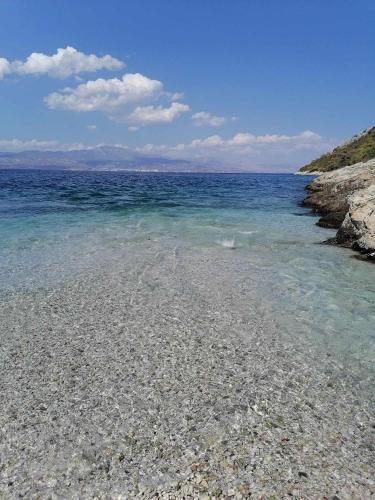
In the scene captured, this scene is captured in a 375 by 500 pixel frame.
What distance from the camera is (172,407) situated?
6.05 meters

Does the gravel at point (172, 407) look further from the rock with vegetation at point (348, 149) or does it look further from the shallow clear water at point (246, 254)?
the rock with vegetation at point (348, 149)

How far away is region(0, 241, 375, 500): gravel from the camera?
470 centimetres

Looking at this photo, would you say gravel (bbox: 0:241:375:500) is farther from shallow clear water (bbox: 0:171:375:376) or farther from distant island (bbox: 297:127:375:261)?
distant island (bbox: 297:127:375:261)

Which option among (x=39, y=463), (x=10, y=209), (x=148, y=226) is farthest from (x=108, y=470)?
(x=10, y=209)

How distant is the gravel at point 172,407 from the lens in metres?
4.70

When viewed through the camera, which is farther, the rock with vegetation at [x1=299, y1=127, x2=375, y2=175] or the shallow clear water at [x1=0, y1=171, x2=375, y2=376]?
the rock with vegetation at [x1=299, y1=127, x2=375, y2=175]

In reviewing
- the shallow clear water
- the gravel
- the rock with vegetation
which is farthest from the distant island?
the rock with vegetation

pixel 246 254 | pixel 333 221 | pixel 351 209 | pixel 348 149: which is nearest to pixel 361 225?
pixel 351 209

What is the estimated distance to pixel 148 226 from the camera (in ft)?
80.2

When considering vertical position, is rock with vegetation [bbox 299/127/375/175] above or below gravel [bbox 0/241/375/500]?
above

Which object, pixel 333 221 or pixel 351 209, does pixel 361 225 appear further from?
pixel 333 221

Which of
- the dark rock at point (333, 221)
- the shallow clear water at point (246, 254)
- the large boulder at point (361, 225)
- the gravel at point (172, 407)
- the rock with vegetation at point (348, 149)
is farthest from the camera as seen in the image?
the rock with vegetation at point (348, 149)

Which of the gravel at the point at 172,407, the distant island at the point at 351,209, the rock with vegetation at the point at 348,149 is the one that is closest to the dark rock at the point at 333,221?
the distant island at the point at 351,209

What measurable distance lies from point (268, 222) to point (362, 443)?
2223cm
